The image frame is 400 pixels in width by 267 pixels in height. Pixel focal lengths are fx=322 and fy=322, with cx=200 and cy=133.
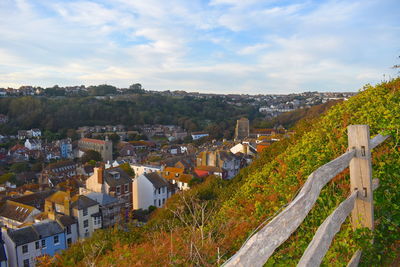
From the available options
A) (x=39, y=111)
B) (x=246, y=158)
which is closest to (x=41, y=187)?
(x=246, y=158)

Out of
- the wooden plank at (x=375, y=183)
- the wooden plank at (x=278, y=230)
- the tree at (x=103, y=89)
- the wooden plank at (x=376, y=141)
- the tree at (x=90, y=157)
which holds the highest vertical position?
the tree at (x=103, y=89)

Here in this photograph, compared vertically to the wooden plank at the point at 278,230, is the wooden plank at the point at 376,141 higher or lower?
higher

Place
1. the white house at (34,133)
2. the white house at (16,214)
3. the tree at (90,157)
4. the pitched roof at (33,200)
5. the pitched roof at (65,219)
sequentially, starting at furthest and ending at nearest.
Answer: the white house at (34,133) → the tree at (90,157) → the pitched roof at (33,200) → the white house at (16,214) → the pitched roof at (65,219)

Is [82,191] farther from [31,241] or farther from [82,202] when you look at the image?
[31,241]

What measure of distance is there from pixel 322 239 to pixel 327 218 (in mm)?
264

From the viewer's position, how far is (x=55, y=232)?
18734 millimetres

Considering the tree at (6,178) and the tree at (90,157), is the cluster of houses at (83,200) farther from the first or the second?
the tree at (90,157)

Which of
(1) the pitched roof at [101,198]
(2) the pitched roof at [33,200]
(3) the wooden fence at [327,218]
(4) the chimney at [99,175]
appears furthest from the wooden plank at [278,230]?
(2) the pitched roof at [33,200]

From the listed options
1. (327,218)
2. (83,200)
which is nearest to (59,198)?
(83,200)

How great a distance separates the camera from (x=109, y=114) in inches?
4031

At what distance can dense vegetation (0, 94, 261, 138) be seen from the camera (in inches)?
3472

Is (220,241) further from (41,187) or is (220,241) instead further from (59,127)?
(59,127)

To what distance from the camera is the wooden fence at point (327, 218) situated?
1.42 meters

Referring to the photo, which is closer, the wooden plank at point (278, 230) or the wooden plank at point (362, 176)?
the wooden plank at point (278, 230)
